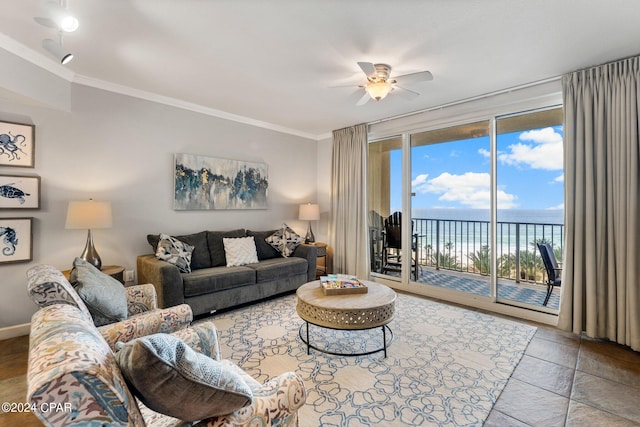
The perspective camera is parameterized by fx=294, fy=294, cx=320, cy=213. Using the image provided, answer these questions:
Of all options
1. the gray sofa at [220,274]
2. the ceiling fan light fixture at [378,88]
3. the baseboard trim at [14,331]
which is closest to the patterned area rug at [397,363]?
the gray sofa at [220,274]

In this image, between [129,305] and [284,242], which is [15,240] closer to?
[129,305]

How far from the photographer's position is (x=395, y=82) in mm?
2674

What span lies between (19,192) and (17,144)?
446 millimetres

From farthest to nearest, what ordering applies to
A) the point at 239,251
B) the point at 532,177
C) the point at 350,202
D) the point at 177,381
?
the point at 350,202 < the point at 239,251 < the point at 532,177 < the point at 177,381

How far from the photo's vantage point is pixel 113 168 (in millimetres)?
3330

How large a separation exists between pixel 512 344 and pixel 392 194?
2.56 m

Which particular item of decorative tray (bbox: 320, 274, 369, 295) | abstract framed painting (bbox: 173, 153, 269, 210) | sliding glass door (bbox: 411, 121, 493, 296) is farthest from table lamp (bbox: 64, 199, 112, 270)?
sliding glass door (bbox: 411, 121, 493, 296)

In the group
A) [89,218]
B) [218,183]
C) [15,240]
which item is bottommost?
[15,240]

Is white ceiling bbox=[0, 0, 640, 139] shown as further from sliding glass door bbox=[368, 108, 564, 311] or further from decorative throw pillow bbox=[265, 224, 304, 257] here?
decorative throw pillow bbox=[265, 224, 304, 257]

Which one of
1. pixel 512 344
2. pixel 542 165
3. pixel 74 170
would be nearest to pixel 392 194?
pixel 542 165

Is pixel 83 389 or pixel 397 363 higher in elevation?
pixel 83 389

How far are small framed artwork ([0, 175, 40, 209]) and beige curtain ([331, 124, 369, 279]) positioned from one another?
3779 millimetres

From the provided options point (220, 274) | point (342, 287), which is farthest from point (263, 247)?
point (342, 287)

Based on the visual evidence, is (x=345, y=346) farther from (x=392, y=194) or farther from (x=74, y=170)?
(x=74, y=170)
